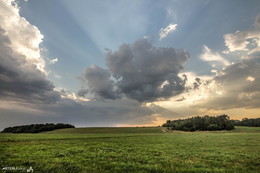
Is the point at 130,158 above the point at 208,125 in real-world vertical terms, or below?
above

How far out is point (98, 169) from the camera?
11945 millimetres

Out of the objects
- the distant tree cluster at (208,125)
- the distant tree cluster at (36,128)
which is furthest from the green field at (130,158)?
the distant tree cluster at (36,128)

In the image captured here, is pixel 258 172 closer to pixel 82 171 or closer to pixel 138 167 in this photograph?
pixel 138 167

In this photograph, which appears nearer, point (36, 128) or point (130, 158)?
point (130, 158)

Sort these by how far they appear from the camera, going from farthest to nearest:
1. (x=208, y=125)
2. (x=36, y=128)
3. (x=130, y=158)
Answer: (x=36, y=128)
(x=208, y=125)
(x=130, y=158)

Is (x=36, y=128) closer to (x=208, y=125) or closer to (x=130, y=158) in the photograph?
(x=130, y=158)

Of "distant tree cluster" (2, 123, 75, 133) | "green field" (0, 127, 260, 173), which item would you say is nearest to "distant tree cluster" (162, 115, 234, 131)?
"green field" (0, 127, 260, 173)

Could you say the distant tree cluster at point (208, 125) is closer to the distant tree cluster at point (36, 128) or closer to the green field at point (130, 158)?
the green field at point (130, 158)

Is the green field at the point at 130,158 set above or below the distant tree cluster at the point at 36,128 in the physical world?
above

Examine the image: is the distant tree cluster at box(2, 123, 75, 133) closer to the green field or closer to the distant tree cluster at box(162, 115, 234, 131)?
the distant tree cluster at box(162, 115, 234, 131)

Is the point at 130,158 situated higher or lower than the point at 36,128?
higher

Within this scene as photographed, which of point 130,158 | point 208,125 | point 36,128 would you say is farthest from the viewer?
point 36,128

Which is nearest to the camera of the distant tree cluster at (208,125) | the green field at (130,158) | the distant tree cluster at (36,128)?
the green field at (130,158)

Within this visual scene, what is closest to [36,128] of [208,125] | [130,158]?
[130,158]
